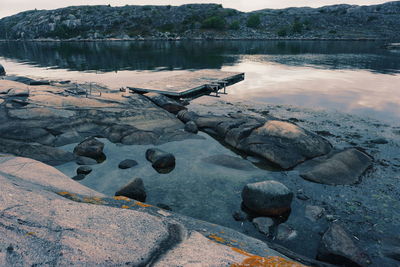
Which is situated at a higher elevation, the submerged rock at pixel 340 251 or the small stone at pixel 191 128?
the small stone at pixel 191 128

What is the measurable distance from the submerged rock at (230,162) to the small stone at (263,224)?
308cm

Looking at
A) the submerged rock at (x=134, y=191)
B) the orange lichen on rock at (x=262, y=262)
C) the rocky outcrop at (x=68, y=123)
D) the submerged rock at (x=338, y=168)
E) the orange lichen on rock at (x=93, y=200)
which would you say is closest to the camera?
the orange lichen on rock at (x=262, y=262)

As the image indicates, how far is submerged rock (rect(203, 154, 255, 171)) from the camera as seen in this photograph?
35.4 feet

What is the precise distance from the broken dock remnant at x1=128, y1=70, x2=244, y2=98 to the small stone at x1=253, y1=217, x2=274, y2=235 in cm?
1505

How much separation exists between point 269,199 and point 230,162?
3360 millimetres

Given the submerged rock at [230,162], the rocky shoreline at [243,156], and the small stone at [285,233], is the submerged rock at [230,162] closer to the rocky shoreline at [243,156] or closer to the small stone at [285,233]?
the rocky shoreline at [243,156]

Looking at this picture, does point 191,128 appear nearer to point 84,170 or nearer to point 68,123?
point 84,170

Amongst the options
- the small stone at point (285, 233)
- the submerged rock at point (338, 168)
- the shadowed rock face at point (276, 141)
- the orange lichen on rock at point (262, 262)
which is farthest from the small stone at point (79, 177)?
the submerged rock at point (338, 168)

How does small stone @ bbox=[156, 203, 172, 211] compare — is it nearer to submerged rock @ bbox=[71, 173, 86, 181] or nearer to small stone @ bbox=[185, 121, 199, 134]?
submerged rock @ bbox=[71, 173, 86, 181]

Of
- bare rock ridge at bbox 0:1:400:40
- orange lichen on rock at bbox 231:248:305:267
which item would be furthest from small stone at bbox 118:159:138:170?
bare rock ridge at bbox 0:1:400:40

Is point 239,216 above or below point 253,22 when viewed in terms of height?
below

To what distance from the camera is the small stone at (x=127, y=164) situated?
34.8 ft

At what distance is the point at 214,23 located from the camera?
414 feet


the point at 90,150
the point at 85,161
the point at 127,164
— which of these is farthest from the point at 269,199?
the point at 90,150
